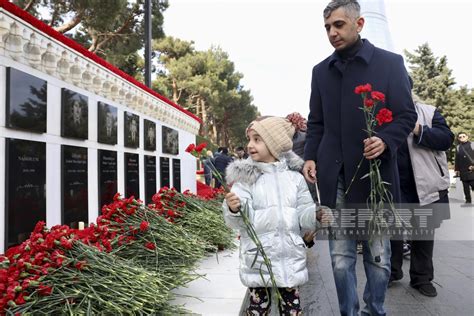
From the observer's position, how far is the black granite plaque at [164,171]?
7.87 m

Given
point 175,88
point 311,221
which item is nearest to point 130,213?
point 311,221

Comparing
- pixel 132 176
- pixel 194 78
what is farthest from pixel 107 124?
pixel 194 78

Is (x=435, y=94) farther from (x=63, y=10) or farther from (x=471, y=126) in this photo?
(x=63, y=10)

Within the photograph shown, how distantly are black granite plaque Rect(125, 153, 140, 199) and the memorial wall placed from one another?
0.05 feet

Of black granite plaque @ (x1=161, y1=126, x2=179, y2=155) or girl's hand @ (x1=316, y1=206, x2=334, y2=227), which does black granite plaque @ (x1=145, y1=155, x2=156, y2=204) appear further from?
girl's hand @ (x1=316, y1=206, x2=334, y2=227)

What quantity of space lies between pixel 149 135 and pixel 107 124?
177cm

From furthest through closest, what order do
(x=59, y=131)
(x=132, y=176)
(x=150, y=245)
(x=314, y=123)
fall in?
(x=132, y=176)
(x=59, y=131)
(x=150, y=245)
(x=314, y=123)

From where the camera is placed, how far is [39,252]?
2.31 meters

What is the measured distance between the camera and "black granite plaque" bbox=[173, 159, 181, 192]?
8773 millimetres

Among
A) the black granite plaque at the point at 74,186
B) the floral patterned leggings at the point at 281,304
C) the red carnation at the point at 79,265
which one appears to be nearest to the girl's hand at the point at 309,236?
the floral patterned leggings at the point at 281,304

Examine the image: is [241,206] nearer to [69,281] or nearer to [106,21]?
[69,281]

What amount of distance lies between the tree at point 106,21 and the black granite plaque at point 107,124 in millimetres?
9393

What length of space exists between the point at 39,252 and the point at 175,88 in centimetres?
3844

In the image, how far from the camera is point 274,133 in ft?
7.59
